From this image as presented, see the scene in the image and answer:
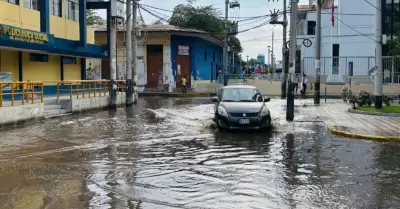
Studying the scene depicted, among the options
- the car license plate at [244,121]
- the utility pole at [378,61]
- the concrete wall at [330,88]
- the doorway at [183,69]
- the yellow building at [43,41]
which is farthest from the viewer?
the doorway at [183,69]

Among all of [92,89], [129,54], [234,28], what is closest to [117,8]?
[129,54]

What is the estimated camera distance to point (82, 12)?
1040 inches

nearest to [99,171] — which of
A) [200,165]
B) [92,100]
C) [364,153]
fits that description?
[200,165]

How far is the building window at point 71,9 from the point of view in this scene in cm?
2870

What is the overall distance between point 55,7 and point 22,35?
742cm

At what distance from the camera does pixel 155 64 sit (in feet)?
131

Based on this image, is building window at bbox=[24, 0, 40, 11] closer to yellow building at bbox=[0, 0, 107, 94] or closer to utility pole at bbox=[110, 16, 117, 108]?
yellow building at bbox=[0, 0, 107, 94]

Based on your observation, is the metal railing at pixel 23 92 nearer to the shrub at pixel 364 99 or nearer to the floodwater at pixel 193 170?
the floodwater at pixel 193 170

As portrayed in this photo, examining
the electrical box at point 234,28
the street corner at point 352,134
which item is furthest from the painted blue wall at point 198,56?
the street corner at point 352,134

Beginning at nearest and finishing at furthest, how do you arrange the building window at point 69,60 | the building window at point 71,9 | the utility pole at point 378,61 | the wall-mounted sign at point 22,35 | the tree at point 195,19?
the utility pole at point 378,61
the wall-mounted sign at point 22,35
the building window at point 71,9
the building window at point 69,60
the tree at point 195,19

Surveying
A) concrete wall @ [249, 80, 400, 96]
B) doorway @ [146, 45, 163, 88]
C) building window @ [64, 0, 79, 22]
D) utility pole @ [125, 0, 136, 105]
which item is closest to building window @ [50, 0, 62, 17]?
building window @ [64, 0, 79, 22]

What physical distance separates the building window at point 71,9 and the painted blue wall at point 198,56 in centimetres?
1119

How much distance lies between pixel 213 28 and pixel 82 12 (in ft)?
118

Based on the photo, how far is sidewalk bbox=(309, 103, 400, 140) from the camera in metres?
12.7
